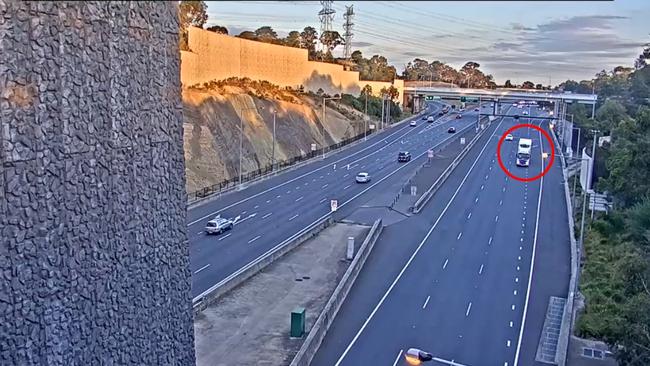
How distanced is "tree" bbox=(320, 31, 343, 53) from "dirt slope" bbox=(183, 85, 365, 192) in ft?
95.6

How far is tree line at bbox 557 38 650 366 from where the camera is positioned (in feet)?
39.7

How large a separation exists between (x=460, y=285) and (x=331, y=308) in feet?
16.0

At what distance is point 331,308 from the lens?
16422 millimetres

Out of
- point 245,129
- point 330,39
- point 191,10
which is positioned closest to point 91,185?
point 191,10

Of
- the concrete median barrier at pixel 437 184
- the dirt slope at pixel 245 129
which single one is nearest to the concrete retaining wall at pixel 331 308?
the concrete median barrier at pixel 437 184

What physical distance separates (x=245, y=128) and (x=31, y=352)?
112 feet

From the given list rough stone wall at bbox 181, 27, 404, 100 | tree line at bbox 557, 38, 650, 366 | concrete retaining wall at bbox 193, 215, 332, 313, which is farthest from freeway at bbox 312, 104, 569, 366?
rough stone wall at bbox 181, 27, 404, 100

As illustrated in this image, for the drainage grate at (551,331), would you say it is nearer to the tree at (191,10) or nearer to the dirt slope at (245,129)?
the tree at (191,10)

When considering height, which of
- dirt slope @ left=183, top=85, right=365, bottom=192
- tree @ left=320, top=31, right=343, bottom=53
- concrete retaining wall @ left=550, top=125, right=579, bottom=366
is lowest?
concrete retaining wall @ left=550, top=125, right=579, bottom=366

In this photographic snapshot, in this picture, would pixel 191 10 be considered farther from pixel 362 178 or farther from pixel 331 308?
pixel 362 178

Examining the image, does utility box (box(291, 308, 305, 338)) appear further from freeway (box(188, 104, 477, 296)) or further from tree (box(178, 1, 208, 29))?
tree (box(178, 1, 208, 29))

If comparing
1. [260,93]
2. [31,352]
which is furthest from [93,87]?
[260,93]

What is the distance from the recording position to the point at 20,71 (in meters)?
5.71

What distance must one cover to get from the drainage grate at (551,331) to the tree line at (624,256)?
22.6 inches
